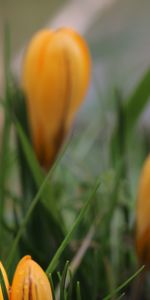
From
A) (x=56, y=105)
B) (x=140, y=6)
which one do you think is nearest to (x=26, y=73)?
(x=56, y=105)

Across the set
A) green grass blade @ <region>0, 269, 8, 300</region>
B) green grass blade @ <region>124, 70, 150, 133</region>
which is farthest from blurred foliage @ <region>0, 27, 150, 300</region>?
green grass blade @ <region>0, 269, 8, 300</region>

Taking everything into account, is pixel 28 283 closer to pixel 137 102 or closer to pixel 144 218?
pixel 144 218

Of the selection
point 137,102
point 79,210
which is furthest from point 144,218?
point 137,102

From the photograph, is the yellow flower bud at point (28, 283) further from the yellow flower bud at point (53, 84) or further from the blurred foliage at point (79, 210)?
the yellow flower bud at point (53, 84)

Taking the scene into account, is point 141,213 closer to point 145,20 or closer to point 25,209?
point 25,209

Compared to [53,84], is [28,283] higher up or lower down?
lower down

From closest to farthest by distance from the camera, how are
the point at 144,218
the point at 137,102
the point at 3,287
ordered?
the point at 3,287 < the point at 144,218 < the point at 137,102

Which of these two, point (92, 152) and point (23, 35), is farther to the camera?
point (23, 35)
